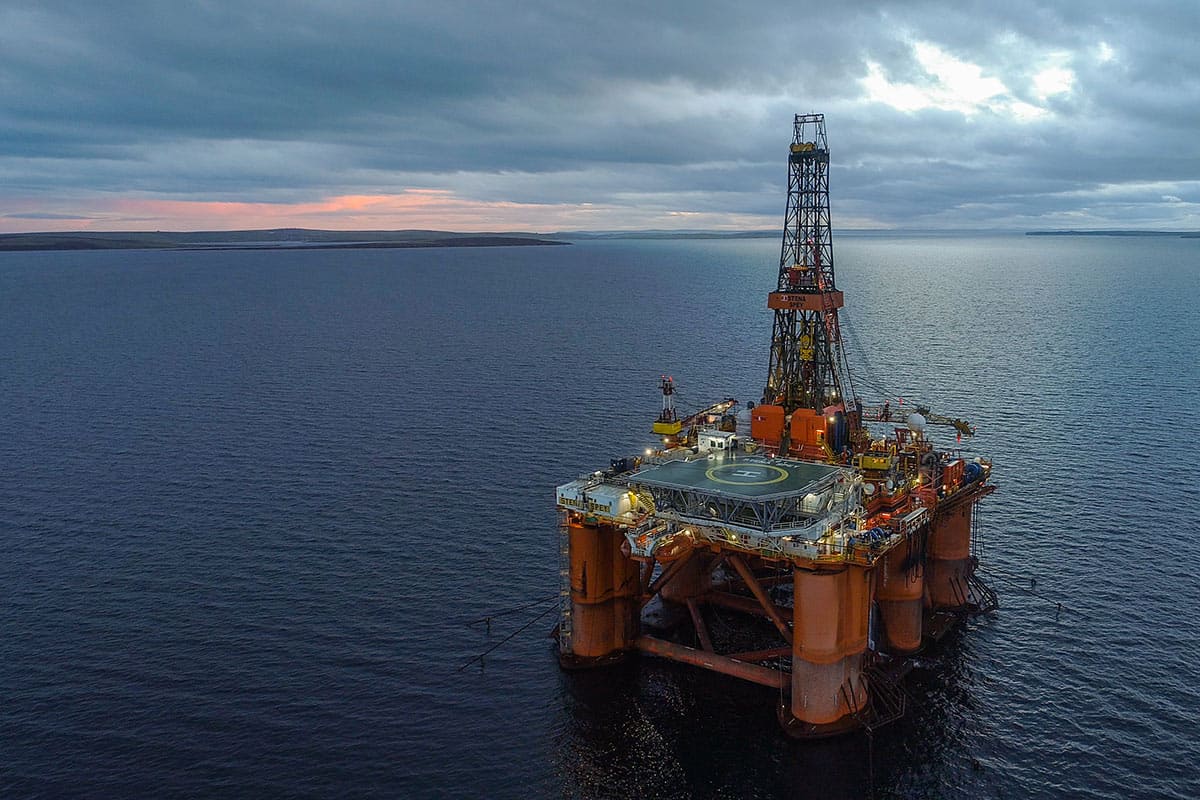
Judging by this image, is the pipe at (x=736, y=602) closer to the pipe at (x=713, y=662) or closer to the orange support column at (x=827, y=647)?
the pipe at (x=713, y=662)

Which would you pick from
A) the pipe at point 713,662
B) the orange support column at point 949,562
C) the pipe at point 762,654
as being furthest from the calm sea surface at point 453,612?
the orange support column at point 949,562

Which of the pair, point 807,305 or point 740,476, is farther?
point 807,305

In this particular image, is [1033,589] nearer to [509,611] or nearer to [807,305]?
[807,305]

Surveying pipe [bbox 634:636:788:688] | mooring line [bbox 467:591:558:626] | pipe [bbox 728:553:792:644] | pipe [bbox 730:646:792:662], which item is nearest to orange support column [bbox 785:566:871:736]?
pipe [bbox 634:636:788:688]

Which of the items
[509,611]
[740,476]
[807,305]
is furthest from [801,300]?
[509,611]

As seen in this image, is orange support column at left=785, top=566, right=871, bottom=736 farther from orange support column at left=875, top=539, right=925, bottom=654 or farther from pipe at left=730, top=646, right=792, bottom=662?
orange support column at left=875, top=539, right=925, bottom=654
